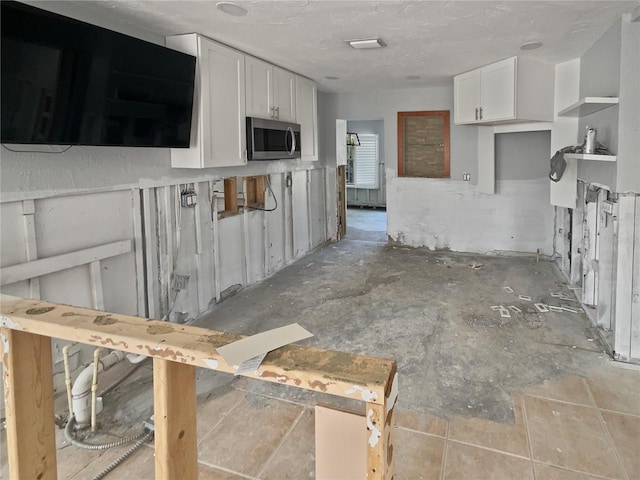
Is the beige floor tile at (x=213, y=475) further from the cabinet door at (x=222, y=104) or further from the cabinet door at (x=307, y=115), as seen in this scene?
the cabinet door at (x=307, y=115)

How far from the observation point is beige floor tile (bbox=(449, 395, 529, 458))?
7.22 feet

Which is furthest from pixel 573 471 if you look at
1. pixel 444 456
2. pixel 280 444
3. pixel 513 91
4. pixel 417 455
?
pixel 513 91

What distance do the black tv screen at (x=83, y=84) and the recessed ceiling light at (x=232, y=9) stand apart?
447 millimetres

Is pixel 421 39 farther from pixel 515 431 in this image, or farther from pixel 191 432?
pixel 191 432

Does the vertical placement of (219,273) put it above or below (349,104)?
below

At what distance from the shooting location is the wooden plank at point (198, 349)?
870mm

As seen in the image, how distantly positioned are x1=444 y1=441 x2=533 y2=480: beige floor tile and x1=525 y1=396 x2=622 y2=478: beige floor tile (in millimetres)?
129

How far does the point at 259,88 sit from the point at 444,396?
10.3ft

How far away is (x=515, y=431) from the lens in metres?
2.32

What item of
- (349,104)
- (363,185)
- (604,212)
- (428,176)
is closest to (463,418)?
(604,212)

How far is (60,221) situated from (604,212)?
12.8ft

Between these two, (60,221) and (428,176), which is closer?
(60,221)

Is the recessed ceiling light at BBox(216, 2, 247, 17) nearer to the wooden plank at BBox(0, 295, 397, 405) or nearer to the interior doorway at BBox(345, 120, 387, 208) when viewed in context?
the wooden plank at BBox(0, 295, 397, 405)

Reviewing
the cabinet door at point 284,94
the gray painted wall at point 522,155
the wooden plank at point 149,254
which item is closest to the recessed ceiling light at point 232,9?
the wooden plank at point 149,254
